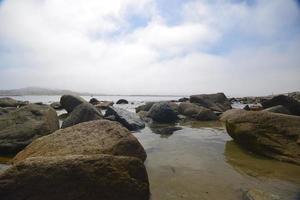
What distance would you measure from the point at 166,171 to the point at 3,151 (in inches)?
173

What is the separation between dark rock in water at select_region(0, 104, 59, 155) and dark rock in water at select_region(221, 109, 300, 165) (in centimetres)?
563

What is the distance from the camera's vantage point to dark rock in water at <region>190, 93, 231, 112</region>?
19.4m

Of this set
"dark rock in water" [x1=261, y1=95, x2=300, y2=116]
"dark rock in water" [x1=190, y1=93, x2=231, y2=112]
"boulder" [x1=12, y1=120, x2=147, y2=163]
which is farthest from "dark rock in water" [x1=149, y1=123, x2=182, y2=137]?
"dark rock in water" [x1=190, y1=93, x2=231, y2=112]

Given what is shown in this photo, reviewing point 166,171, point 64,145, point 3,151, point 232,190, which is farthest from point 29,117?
point 232,190

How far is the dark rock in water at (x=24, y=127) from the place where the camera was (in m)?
6.96

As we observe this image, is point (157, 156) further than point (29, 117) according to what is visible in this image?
No

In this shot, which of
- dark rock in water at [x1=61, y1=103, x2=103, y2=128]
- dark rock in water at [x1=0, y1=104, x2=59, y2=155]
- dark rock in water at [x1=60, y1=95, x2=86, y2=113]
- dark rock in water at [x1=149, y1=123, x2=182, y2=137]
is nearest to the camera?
dark rock in water at [x1=0, y1=104, x2=59, y2=155]

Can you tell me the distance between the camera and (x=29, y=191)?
345cm

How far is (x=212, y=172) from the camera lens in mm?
5281

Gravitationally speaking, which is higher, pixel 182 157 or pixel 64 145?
pixel 64 145

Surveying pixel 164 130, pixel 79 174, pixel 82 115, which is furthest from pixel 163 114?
pixel 79 174

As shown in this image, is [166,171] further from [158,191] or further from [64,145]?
[64,145]

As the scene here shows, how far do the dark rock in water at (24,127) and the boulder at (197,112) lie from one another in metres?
8.60

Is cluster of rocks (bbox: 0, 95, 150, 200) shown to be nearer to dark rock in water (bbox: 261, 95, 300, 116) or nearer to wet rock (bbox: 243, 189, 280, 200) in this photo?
wet rock (bbox: 243, 189, 280, 200)
